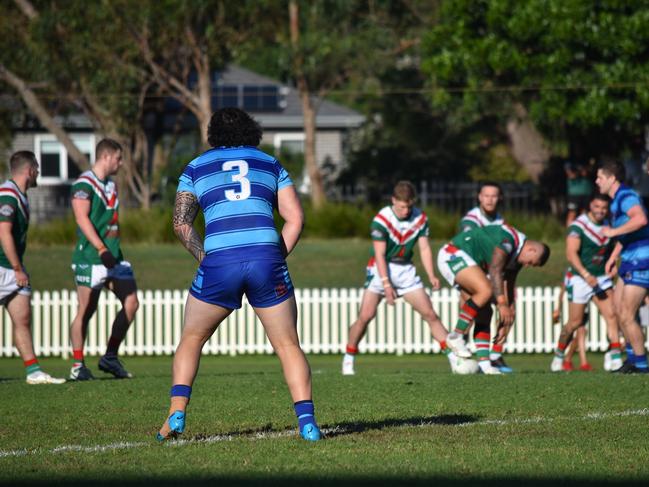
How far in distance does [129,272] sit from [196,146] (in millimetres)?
30156

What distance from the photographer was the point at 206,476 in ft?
21.3

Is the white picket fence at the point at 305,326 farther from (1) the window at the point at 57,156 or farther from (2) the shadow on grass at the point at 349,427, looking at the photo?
(1) the window at the point at 57,156

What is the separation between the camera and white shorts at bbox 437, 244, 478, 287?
43.1ft

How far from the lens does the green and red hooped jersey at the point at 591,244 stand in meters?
14.6

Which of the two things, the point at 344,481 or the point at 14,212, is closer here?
the point at 344,481

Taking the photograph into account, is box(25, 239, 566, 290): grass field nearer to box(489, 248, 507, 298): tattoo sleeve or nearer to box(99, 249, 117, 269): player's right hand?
box(489, 248, 507, 298): tattoo sleeve

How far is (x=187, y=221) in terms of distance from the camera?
774cm

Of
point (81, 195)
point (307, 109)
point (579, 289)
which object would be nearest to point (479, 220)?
point (579, 289)

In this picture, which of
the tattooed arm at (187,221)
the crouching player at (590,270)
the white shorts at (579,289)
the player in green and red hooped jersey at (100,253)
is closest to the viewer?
the tattooed arm at (187,221)

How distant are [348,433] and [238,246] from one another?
152cm

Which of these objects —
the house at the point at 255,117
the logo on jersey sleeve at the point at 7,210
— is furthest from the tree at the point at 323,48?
the logo on jersey sleeve at the point at 7,210

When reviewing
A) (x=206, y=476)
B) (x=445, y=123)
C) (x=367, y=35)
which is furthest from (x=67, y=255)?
(x=206, y=476)

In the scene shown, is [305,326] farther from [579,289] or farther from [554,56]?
[554,56]

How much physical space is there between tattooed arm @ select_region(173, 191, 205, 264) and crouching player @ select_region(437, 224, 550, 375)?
550 cm
